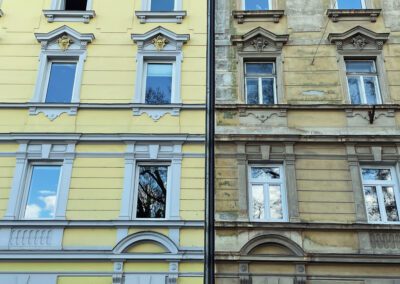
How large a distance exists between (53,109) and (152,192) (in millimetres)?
3127

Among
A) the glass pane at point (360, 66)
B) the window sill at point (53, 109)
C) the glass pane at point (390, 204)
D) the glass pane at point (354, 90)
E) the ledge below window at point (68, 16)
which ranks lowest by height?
the glass pane at point (390, 204)

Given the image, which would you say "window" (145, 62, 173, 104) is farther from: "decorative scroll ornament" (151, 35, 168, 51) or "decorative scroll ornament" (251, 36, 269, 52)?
"decorative scroll ornament" (251, 36, 269, 52)

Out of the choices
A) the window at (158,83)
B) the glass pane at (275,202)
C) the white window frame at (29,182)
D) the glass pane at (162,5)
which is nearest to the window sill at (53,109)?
the white window frame at (29,182)

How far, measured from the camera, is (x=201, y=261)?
9359 millimetres

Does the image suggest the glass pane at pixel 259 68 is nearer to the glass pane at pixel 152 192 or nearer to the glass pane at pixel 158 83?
the glass pane at pixel 158 83

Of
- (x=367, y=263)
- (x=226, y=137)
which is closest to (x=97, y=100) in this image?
(x=226, y=137)

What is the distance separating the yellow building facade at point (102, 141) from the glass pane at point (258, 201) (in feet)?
3.86

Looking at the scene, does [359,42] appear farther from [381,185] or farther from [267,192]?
[267,192]

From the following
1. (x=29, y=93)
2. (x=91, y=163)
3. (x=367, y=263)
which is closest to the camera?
(x=367, y=263)

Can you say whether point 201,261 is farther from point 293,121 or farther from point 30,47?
point 30,47

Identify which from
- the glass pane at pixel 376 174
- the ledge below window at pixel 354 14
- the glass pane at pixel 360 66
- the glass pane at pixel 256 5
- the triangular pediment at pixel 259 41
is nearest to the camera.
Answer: the glass pane at pixel 376 174

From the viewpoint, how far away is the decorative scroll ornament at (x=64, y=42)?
38.3 feet

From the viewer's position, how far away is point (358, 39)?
11594mm

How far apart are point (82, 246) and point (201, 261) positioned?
96.8 inches
